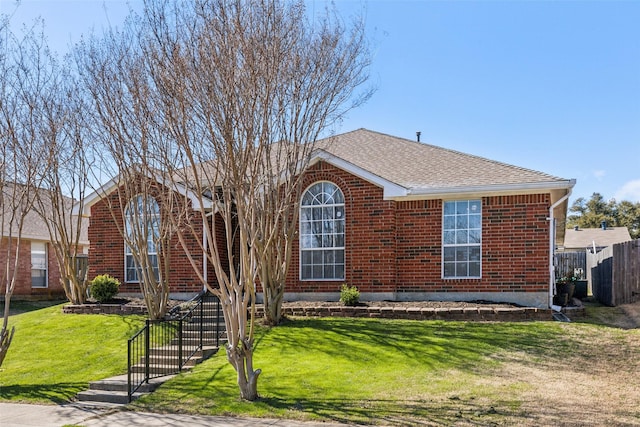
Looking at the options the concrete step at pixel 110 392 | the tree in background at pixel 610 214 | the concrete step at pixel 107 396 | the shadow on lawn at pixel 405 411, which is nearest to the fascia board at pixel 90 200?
the concrete step at pixel 110 392

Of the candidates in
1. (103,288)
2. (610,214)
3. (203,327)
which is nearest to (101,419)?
(203,327)

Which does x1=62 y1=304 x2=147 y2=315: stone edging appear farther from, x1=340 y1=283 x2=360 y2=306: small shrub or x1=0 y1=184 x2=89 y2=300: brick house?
x1=0 y1=184 x2=89 y2=300: brick house

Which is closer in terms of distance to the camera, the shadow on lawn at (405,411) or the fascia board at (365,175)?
the shadow on lawn at (405,411)

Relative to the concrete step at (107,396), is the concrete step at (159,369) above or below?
above

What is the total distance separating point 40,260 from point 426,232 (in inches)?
738

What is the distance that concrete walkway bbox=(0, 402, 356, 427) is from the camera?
7.76m

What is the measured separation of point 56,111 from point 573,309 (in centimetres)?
1313

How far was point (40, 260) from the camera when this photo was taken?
25922mm

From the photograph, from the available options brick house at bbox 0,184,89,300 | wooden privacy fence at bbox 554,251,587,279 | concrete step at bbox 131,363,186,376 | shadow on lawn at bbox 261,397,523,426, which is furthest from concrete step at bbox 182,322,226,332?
wooden privacy fence at bbox 554,251,587,279

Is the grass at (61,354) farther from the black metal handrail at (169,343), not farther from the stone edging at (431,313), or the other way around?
the stone edging at (431,313)

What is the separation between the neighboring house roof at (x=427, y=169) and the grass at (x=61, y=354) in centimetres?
675

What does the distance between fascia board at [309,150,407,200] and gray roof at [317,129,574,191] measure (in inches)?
9.5

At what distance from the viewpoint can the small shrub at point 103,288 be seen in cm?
1605

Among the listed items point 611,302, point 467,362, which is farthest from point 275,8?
point 611,302
